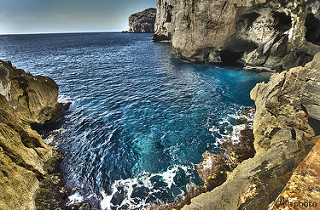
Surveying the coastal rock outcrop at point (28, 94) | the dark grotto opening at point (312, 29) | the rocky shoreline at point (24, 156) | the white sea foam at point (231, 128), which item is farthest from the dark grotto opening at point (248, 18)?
the rocky shoreline at point (24, 156)

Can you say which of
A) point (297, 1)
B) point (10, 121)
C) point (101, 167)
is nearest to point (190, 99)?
point (101, 167)

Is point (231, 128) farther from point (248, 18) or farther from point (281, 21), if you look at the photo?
point (248, 18)

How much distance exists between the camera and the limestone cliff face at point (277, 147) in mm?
4887

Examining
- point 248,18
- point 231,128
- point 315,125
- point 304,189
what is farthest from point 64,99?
point 248,18

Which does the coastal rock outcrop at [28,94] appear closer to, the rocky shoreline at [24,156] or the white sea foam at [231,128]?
the rocky shoreline at [24,156]

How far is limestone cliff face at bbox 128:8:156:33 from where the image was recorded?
151 m

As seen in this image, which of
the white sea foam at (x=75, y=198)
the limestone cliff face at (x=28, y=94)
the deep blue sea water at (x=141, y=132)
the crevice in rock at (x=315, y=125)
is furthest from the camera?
the limestone cliff face at (x=28, y=94)

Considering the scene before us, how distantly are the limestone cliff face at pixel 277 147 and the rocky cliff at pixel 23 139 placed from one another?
24.8 feet

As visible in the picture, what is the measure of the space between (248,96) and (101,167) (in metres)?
18.8

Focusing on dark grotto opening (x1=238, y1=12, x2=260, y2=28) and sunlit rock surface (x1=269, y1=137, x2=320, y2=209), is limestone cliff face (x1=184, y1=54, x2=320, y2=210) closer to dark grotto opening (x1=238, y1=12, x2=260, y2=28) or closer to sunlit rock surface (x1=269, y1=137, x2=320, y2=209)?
sunlit rock surface (x1=269, y1=137, x2=320, y2=209)

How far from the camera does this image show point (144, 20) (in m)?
155

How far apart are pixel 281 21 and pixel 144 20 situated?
157 meters

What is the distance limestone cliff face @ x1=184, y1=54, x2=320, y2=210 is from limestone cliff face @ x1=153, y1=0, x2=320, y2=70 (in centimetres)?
1470

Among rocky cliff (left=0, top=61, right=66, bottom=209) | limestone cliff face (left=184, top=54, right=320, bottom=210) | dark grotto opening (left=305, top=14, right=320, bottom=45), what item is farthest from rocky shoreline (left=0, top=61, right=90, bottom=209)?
dark grotto opening (left=305, top=14, right=320, bottom=45)
